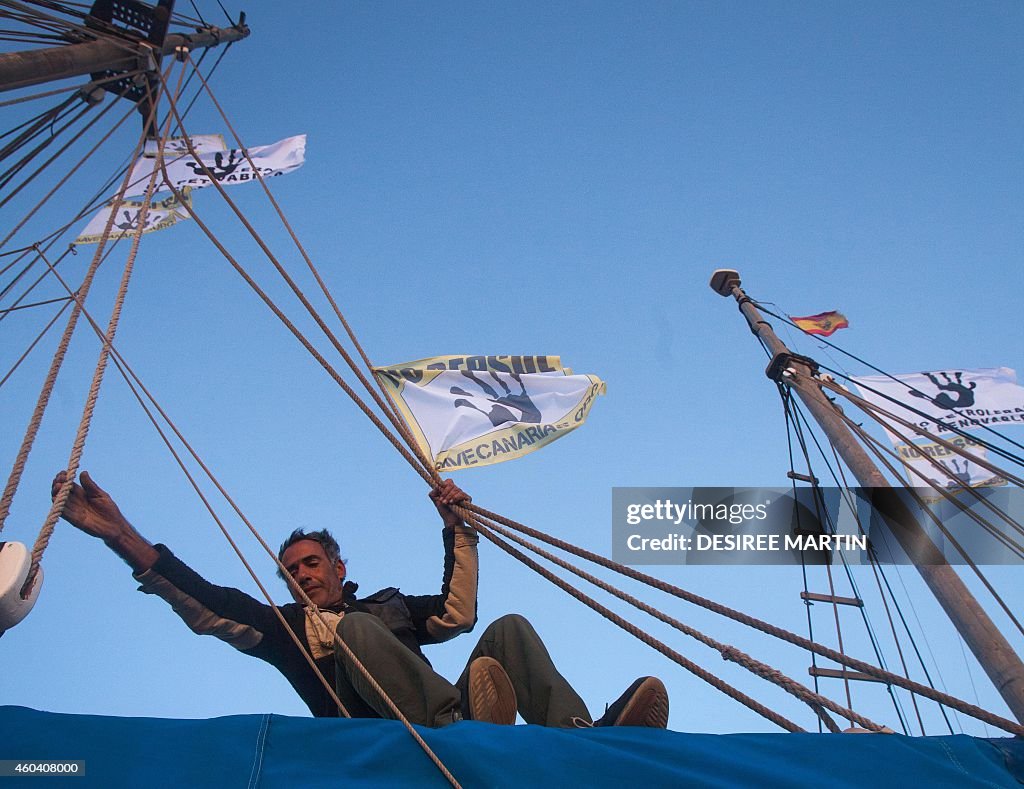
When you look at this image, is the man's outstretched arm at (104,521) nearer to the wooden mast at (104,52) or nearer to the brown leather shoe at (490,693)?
the brown leather shoe at (490,693)

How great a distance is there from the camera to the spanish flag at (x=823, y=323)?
39.9 ft

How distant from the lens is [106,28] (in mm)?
8953

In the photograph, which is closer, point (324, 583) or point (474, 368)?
point (324, 583)

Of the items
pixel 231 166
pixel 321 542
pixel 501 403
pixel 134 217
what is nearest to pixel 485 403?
pixel 501 403

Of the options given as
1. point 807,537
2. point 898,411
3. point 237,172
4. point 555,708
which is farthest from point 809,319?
point 555,708

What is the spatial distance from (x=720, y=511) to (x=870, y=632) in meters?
2.32

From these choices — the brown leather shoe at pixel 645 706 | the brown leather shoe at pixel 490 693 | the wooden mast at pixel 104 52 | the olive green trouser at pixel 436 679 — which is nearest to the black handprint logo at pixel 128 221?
the wooden mast at pixel 104 52

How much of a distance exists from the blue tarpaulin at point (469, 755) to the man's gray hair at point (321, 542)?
87.5 inches

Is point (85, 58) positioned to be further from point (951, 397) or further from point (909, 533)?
point (951, 397)

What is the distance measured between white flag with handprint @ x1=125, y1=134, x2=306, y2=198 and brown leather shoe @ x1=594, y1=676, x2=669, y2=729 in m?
7.76

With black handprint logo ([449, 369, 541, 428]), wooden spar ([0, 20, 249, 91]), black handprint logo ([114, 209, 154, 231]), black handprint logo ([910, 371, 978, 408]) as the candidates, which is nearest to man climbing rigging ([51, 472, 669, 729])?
black handprint logo ([449, 369, 541, 428])

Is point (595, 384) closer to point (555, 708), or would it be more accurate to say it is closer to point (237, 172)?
point (555, 708)

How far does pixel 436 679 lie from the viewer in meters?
4.02

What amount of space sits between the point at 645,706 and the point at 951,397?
8.52m
